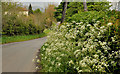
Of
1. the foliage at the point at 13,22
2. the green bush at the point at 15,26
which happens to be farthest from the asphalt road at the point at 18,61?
the green bush at the point at 15,26

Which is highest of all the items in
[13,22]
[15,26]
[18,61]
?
[13,22]

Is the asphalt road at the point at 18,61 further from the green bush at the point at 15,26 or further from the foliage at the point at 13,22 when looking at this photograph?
the green bush at the point at 15,26

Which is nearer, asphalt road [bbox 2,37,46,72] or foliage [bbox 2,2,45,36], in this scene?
asphalt road [bbox 2,37,46,72]

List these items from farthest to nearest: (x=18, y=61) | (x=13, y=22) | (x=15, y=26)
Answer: (x=15, y=26) → (x=13, y=22) → (x=18, y=61)

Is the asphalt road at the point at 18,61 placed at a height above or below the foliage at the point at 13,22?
below

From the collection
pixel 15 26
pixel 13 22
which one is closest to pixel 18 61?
pixel 13 22

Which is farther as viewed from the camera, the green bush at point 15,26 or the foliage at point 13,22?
the green bush at point 15,26

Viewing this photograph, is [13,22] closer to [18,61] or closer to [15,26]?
[15,26]

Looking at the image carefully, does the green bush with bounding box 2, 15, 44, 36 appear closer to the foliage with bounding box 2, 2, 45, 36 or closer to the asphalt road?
the foliage with bounding box 2, 2, 45, 36

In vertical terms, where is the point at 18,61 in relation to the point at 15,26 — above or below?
below

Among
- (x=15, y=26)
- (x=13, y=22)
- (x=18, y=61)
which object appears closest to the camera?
(x=18, y=61)

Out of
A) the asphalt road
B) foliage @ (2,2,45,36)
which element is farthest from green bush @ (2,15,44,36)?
the asphalt road

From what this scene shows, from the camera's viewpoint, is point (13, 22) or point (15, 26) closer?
point (13, 22)

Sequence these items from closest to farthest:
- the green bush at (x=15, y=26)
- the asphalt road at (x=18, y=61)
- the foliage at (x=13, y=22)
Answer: the asphalt road at (x=18, y=61) < the foliage at (x=13, y=22) < the green bush at (x=15, y=26)
